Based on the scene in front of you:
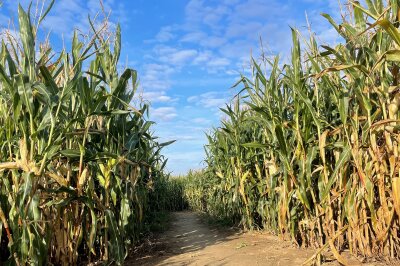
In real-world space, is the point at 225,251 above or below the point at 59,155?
below

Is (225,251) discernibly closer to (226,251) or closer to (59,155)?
(226,251)

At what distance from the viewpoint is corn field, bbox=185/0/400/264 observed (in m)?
2.88

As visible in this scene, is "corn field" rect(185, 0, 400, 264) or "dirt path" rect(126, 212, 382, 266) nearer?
"corn field" rect(185, 0, 400, 264)

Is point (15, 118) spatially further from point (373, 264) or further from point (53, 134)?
point (373, 264)

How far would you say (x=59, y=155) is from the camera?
3150mm

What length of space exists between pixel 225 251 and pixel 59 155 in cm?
253

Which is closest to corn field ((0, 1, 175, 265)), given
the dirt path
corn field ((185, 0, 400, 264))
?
the dirt path

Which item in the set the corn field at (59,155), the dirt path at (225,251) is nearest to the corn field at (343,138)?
the dirt path at (225,251)

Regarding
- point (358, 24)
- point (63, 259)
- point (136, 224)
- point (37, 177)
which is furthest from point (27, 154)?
point (358, 24)

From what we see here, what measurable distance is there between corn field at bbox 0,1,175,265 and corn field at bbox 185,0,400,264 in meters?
1.87

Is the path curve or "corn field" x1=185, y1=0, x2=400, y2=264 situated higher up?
"corn field" x1=185, y1=0, x2=400, y2=264

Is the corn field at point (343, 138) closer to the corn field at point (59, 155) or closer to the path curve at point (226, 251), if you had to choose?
the path curve at point (226, 251)

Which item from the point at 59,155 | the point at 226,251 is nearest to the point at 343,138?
the point at 226,251

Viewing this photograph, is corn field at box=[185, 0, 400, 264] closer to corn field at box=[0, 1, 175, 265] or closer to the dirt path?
the dirt path
